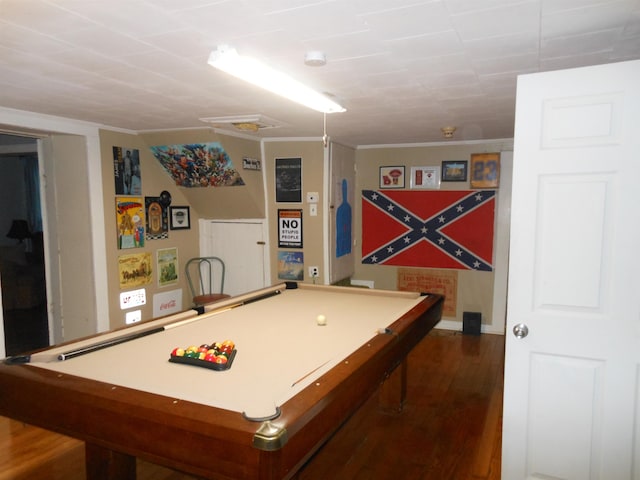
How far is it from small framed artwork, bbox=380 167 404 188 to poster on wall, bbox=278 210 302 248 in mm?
1213

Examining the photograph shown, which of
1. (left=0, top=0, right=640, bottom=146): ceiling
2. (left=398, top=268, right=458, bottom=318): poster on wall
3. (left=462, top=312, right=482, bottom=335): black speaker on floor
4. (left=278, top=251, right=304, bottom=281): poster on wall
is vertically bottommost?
(left=462, top=312, right=482, bottom=335): black speaker on floor

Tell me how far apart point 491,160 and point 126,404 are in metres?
4.67

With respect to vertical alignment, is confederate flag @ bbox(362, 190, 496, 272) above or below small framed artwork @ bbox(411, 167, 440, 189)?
below

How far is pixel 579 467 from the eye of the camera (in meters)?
2.04

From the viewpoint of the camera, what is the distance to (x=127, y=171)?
4.52m

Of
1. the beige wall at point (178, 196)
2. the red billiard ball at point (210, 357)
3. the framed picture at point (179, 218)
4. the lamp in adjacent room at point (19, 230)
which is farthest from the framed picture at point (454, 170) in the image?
the lamp in adjacent room at point (19, 230)

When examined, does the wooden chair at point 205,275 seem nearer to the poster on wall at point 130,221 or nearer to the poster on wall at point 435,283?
the poster on wall at point 130,221

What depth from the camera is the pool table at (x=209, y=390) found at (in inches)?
56.9

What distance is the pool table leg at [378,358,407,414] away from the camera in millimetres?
3307

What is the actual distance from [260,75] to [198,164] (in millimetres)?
2774

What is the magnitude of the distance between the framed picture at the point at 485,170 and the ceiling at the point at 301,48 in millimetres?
1736

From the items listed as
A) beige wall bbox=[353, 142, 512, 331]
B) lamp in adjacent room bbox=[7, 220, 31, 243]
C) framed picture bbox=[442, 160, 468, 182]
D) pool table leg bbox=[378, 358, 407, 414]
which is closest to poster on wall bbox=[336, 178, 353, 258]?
beige wall bbox=[353, 142, 512, 331]

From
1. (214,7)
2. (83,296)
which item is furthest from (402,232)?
(214,7)

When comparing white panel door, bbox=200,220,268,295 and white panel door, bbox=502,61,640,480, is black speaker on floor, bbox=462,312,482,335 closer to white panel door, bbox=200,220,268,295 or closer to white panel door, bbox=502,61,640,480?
white panel door, bbox=200,220,268,295
